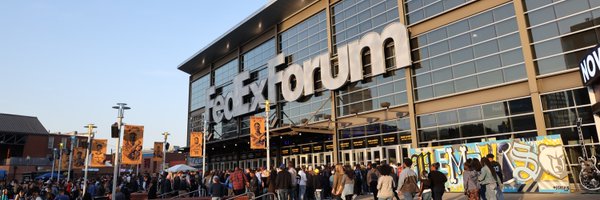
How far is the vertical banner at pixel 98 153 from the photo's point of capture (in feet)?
100

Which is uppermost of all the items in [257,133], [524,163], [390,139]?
[257,133]

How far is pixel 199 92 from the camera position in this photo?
55875mm

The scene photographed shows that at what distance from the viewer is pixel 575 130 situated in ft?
64.4

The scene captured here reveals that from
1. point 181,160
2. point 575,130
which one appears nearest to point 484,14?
point 575,130

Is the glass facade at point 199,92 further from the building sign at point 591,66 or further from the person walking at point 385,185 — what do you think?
the person walking at point 385,185

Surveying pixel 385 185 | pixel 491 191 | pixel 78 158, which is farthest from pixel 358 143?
pixel 78 158

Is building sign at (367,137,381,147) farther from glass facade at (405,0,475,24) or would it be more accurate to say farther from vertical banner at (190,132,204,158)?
vertical banner at (190,132,204,158)

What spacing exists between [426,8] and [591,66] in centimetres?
1193

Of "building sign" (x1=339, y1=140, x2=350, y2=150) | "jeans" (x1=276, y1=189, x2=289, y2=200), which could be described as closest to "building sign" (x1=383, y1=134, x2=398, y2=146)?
"building sign" (x1=339, y1=140, x2=350, y2=150)

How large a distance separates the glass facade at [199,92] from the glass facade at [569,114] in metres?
40.6

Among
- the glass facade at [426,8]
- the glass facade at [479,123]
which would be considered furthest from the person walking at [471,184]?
the glass facade at [426,8]

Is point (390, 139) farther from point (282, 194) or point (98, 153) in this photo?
point (98, 153)

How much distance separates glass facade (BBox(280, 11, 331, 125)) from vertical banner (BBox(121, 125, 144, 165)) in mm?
14748

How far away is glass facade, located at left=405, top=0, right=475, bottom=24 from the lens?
84.1ft
